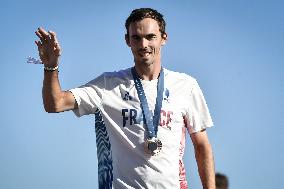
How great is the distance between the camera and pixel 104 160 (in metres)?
5.12

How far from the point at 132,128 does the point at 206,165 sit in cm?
107

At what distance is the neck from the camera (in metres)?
5.39

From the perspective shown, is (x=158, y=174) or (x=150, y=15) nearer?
(x=158, y=174)

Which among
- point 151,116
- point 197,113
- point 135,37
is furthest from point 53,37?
point 197,113

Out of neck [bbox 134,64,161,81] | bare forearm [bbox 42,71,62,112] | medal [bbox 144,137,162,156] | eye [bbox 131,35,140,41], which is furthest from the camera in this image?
neck [bbox 134,64,161,81]

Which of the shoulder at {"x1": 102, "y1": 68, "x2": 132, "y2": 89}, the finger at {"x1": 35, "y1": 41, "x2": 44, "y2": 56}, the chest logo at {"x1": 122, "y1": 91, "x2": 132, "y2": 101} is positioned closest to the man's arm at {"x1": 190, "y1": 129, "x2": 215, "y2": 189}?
the chest logo at {"x1": 122, "y1": 91, "x2": 132, "y2": 101}

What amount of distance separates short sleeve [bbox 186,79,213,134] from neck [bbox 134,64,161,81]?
51 centimetres

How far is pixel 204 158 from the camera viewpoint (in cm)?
549

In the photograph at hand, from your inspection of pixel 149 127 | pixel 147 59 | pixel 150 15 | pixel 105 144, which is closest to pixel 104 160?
pixel 105 144

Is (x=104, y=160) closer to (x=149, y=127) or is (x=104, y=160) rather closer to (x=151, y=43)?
(x=149, y=127)

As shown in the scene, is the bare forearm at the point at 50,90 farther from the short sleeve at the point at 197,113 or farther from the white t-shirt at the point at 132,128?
the short sleeve at the point at 197,113

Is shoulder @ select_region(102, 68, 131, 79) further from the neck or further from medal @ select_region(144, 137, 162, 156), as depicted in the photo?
medal @ select_region(144, 137, 162, 156)

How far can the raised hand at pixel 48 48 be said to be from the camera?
455cm

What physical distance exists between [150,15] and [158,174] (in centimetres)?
185
